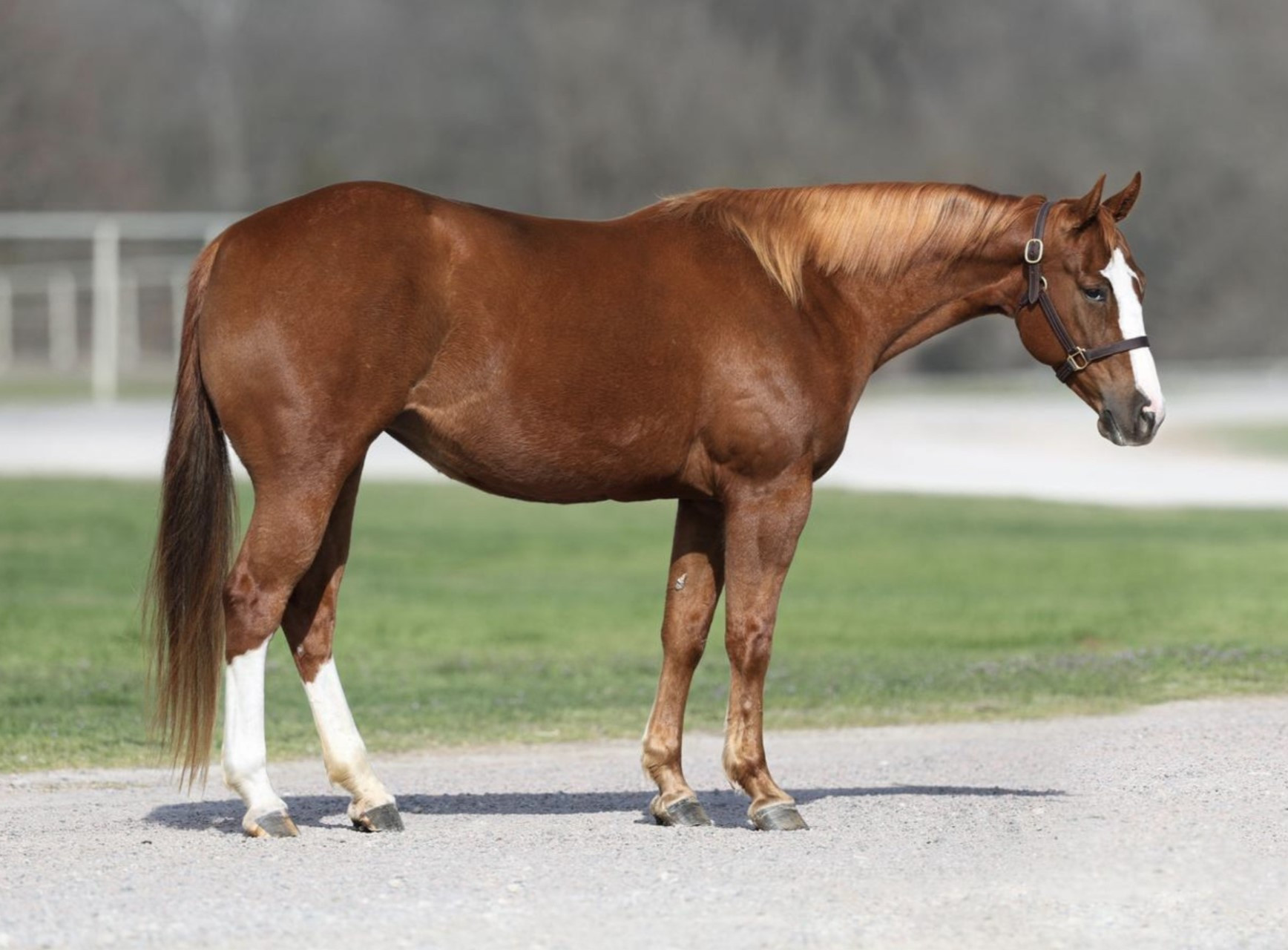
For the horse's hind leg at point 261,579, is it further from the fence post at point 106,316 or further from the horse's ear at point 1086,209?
the fence post at point 106,316

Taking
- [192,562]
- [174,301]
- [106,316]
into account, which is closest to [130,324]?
[174,301]

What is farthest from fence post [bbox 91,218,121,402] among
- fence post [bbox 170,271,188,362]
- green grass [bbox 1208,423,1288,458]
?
green grass [bbox 1208,423,1288,458]

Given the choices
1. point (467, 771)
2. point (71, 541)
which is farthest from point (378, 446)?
point (467, 771)

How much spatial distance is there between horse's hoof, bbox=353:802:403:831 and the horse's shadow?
317 mm

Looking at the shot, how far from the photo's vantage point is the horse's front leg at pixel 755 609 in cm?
690

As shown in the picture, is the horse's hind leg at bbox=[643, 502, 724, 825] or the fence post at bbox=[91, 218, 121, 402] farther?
the fence post at bbox=[91, 218, 121, 402]

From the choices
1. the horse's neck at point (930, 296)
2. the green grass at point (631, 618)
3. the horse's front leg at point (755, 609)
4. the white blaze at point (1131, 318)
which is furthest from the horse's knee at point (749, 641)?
the green grass at point (631, 618)

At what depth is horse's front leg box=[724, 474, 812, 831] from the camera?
22.6 feet

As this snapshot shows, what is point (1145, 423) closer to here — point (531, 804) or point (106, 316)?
point (531, 804)

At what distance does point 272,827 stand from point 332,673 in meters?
0.55

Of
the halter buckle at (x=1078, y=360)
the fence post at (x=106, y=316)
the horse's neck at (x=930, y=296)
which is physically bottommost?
the halter buckle at (x=1078, y=360)

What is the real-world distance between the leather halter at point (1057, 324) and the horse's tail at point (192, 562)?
2917 millimetres

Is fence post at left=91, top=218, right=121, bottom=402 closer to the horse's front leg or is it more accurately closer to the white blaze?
the horse's front leg

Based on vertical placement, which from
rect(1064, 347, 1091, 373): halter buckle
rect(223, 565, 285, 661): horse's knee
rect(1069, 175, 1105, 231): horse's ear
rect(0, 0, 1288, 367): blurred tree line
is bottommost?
rect(223, 565, 285, 661): horse's knee
